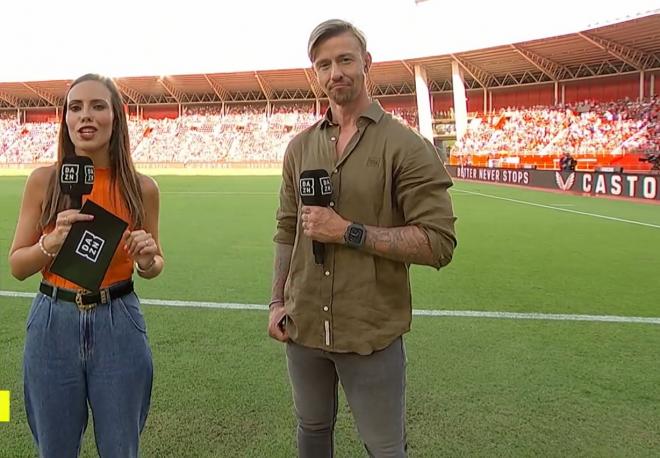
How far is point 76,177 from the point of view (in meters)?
2.04

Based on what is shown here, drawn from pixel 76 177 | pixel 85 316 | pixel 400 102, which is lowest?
pixel 85 316

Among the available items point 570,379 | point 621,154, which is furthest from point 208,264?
point 621,154

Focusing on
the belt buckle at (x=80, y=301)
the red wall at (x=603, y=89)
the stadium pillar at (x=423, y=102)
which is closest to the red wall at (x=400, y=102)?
the stadium pillar at (x=423, y=102)

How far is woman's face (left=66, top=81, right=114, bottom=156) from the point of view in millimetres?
2154

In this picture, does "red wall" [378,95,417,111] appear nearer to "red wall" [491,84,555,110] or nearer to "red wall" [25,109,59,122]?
"red wall" [491,84,555,110]

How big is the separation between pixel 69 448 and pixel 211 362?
2.29 m

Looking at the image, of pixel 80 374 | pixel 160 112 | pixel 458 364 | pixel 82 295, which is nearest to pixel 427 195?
pixel 82 295

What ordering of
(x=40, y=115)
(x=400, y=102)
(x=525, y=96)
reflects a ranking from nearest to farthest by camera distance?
1. (x=525, y=96)
2. (x=400, y=102)
3. (x=40, y=115)

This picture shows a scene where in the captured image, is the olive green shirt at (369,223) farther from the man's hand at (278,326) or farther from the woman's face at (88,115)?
the woman's face at (88,115)

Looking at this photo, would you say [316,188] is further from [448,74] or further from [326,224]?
[448,74]

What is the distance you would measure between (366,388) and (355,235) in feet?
2.03

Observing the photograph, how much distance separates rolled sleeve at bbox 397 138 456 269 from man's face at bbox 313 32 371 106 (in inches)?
12.5

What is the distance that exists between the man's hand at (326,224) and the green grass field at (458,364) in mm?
1658
